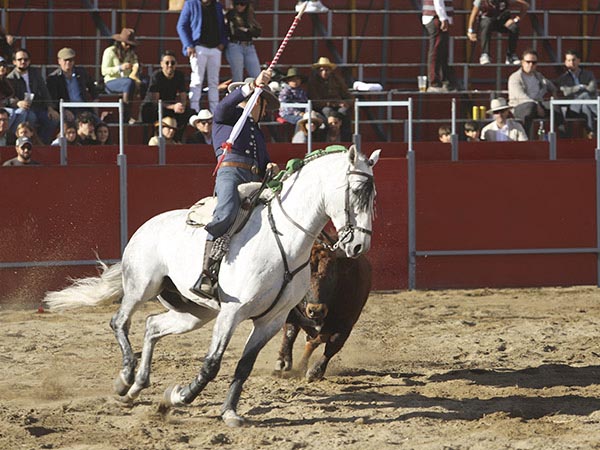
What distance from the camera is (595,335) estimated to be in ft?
33.7

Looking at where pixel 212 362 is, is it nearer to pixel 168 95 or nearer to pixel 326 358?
pixel 326 358

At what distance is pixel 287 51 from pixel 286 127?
3478mm

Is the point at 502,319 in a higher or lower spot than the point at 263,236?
lower

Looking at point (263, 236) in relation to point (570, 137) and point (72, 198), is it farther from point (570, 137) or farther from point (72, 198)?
point (570, 137)

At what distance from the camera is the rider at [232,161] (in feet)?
23.4

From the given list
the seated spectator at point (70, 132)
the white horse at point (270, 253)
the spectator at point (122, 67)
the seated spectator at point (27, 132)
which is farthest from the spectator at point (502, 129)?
the white horse at point (270, 253)

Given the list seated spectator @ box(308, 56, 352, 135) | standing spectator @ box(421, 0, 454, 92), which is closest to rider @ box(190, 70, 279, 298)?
seated spectator @ box(308, 56, 352, 135)

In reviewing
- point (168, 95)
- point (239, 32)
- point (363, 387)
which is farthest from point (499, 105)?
point (363, 387)

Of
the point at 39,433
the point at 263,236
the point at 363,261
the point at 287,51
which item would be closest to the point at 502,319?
the point at 363,261

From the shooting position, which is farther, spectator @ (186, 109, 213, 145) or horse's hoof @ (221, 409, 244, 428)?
spectator @ (186, 109, 213, 145)

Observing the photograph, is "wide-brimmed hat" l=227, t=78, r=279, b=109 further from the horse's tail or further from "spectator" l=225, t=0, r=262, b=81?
"spectator" l=225, t=0, r=262, b=81

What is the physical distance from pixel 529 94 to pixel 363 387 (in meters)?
7.52

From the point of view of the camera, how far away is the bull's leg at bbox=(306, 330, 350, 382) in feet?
27.8

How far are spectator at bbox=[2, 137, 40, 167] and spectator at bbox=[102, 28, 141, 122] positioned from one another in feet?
5.70
